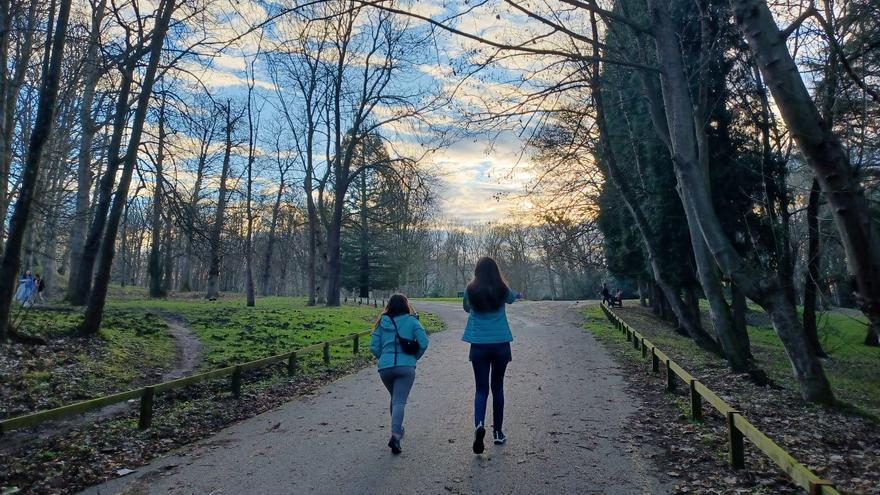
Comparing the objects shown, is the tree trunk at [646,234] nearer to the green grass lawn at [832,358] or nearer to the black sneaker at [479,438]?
the green grass lawn at [832,358]

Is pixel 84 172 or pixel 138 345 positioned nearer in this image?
pixel 138 345

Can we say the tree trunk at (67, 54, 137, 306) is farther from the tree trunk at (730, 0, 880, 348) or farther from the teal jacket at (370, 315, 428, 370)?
the tree trunk at (730, 0, 880, 348)

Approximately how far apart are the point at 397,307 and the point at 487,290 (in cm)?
108

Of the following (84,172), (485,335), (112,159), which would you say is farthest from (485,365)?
(84,172)

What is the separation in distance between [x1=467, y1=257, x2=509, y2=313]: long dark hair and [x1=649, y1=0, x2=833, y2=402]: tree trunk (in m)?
4.43

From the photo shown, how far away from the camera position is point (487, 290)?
6.64m

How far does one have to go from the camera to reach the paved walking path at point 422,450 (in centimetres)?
579

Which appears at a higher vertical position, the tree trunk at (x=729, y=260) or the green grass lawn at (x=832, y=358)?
the tree trunk at (x=729, y=260)

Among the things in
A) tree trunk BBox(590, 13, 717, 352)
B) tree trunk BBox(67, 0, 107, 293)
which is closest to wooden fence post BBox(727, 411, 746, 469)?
tree trunk BBox(590, 13, 717, 352)

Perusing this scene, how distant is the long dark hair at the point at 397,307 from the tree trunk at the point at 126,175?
10.2 meters

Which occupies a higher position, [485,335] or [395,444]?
[485,335]

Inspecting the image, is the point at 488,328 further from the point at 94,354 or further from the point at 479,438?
the point at 94,354

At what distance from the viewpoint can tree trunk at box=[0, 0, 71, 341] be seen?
1186 cm

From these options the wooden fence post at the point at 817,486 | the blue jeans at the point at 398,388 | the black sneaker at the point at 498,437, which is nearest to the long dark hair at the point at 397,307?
the blue jeans at the point at 398,388
